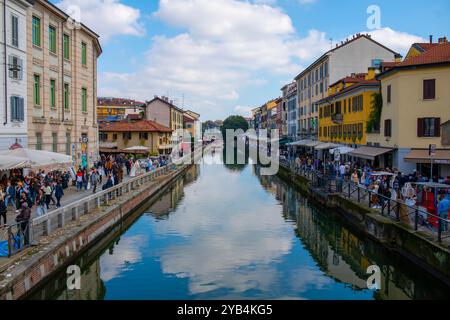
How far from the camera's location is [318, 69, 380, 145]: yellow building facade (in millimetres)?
36125

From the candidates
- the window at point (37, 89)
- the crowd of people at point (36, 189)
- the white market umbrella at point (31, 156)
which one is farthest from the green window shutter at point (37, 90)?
the white market umbrella at point (31, 156)

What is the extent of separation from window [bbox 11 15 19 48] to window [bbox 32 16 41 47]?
2.33 m

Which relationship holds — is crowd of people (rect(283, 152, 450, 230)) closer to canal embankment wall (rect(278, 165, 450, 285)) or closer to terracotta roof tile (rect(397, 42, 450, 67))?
canal embankment wall (rect(278, 165, 450, 285))

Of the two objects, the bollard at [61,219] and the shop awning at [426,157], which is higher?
the shop awning at [426,157]

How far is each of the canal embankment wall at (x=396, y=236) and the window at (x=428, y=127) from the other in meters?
6.85

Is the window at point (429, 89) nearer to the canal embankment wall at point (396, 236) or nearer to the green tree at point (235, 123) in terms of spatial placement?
the canal embankment wall at point (396, 236)

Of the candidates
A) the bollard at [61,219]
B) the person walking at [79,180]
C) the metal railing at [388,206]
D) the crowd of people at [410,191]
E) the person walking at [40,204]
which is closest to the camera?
the metal railing at [388,206]

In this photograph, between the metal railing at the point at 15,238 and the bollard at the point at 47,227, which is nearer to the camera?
the metal railing at the point at 15,238

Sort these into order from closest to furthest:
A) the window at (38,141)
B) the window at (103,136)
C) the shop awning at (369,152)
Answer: the window at (38,141)
the shop awning at (369,152)
the window at (103,136)

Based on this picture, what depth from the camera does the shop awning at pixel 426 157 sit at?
25.6 metres

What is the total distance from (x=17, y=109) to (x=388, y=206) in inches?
714

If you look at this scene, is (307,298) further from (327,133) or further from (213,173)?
(213,173)

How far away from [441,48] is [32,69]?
24173 mm
